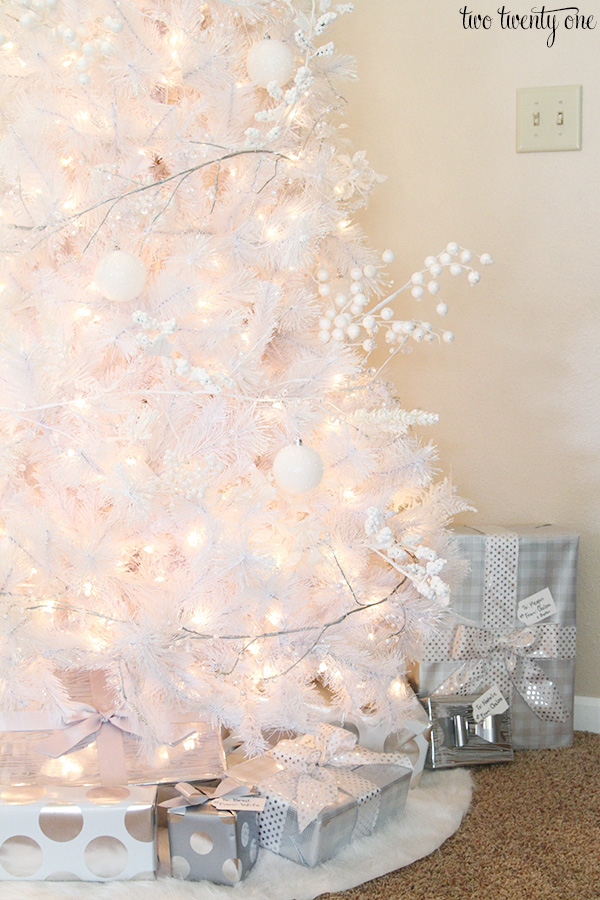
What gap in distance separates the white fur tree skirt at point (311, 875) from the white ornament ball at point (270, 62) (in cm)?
109

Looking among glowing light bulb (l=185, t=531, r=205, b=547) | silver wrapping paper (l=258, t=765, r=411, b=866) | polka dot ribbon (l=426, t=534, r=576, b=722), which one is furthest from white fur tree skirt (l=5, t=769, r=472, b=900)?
glowing light bulb (l=185, t=531, r=205, b=547)

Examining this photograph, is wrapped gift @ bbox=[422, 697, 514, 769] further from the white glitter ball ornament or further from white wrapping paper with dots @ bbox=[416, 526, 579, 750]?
the white glitter ball ornament

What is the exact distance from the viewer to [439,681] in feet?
4.56

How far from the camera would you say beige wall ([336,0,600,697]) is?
1.52 metres

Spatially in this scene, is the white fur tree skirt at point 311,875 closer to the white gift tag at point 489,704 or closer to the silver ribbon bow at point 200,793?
the silver ribbon bow at point 200,793

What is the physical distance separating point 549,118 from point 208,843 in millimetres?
1373

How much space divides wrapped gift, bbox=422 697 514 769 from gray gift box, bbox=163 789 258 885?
46cm

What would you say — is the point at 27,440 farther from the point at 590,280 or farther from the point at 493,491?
the point at 590,280

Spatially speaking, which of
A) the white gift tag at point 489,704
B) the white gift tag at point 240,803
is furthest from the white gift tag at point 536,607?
the white gift tag at point 240,803

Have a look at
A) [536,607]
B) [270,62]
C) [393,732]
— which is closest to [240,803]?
[393,732]

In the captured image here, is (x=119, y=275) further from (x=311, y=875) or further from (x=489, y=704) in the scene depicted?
(x=489, y=704)

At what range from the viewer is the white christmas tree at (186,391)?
3.52 ft

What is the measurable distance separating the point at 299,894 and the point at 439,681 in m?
0.49

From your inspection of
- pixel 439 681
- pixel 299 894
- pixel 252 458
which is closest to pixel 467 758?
pixel 439 681
